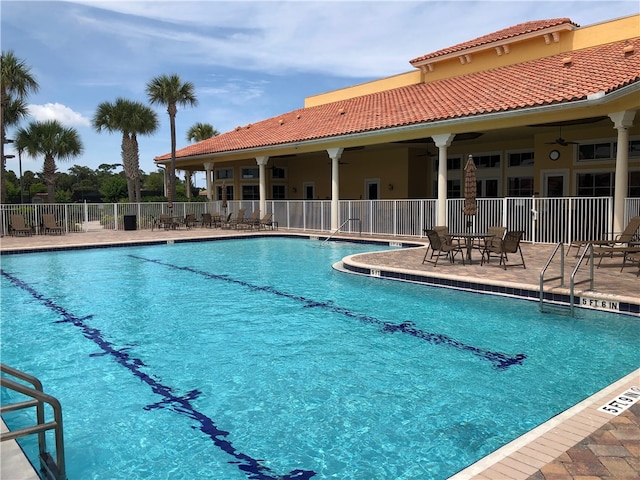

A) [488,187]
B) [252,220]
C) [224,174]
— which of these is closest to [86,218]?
[252,220]

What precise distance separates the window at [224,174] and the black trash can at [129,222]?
297 inches

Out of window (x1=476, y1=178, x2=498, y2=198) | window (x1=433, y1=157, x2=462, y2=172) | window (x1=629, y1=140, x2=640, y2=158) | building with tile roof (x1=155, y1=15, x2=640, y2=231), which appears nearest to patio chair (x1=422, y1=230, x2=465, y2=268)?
building with tile roof (x1=155, y1=15, x2=640, y2=231)

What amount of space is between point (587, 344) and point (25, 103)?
27.6 m

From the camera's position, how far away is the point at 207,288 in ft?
32.2

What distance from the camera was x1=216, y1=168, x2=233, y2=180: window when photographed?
2944 centimetres

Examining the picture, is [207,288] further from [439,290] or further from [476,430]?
[476,430]

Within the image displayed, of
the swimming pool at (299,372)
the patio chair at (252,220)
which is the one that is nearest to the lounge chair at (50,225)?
the patio chair at (252,220)

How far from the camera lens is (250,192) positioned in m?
28.7

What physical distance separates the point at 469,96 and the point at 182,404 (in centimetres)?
1459

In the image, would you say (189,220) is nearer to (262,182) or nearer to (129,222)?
(129,222)

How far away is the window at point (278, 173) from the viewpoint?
28144 millimetres

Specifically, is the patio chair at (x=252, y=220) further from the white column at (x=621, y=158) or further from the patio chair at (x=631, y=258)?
the patio chair at (x=631, y=258)

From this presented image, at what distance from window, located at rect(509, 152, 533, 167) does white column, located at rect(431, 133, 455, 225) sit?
510cm

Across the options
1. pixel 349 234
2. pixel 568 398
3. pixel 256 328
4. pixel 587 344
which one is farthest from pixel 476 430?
pixel 349 234
